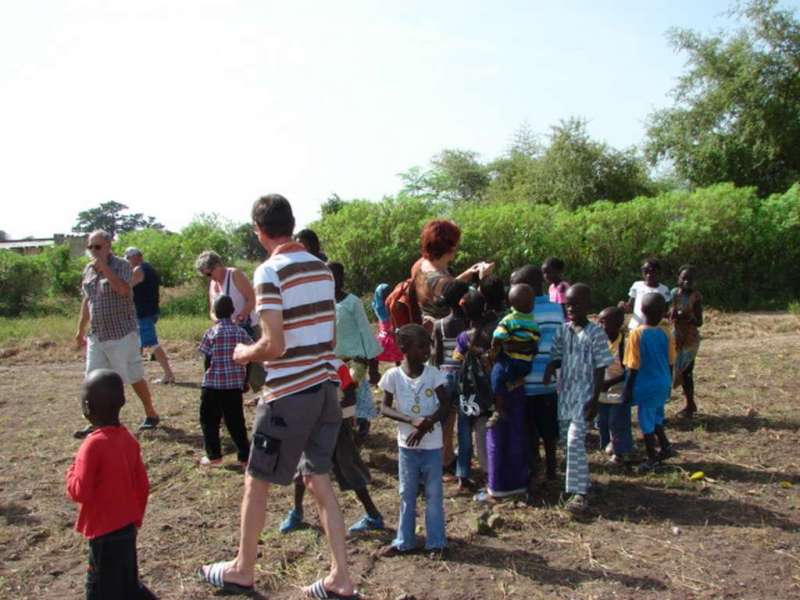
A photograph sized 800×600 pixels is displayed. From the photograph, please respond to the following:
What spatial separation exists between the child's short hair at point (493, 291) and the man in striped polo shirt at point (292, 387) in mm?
1731

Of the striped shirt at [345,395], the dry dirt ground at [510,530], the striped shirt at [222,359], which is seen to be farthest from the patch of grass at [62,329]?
the striped shirt at [345,395]

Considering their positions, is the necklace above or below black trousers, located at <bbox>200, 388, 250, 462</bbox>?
above

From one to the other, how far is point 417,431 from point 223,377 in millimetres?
2259

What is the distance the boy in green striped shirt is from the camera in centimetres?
519

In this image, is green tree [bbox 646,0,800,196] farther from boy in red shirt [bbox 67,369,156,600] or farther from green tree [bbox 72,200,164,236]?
green tree [bbox 72,200,164,236]

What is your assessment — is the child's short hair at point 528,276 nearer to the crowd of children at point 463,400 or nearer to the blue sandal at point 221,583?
the crowd of children at point 463,400

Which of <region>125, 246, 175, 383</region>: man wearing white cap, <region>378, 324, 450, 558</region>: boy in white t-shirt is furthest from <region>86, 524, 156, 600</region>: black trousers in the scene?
<region>125, 246, 175, 383</region>: man wearing white cap

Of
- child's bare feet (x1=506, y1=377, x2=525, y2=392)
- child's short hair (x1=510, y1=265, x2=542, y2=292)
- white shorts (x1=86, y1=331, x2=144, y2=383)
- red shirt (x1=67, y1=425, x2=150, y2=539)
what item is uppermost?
child's short hair (x1=510, y1=265, x2=542, y2=292)

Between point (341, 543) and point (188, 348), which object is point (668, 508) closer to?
point (341, 543)

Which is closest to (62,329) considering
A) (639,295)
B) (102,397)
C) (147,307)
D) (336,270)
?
(147,307)

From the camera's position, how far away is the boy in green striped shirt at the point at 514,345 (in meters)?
A: 5.19

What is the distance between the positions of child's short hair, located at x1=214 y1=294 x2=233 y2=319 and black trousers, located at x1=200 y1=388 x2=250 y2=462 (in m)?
0.62

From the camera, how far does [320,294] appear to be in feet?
12.8

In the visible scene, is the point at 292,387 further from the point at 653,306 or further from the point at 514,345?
the point at 653,306
